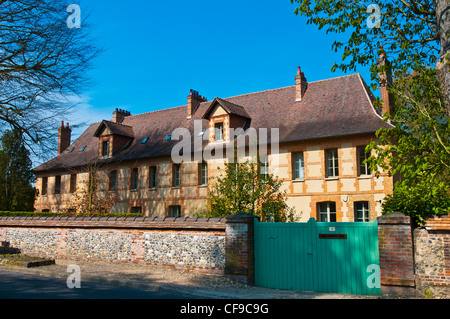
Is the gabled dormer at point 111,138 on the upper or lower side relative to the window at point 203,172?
upper

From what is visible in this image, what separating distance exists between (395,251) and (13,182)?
93.9ft

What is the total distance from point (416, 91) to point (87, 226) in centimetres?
1008

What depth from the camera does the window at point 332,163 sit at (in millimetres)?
18453

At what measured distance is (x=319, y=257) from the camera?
29.0 ft

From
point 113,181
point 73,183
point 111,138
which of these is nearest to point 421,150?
point 113,181

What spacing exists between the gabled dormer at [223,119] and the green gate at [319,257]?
1211 centimetres

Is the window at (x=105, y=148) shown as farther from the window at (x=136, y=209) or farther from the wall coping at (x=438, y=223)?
the wall coping at (x=438, y=223)

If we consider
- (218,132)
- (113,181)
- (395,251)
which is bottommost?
(395,251)

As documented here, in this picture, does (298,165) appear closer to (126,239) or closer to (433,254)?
(126,239)

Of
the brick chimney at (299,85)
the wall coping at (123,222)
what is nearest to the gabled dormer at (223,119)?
the brick chimney at (299,85)

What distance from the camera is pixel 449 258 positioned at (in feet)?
24.1

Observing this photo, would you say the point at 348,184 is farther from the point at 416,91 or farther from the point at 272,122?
the point at 416,91

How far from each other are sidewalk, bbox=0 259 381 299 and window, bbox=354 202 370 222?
984cm

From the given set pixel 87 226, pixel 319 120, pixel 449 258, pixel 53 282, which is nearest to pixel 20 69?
pixel 87 226
